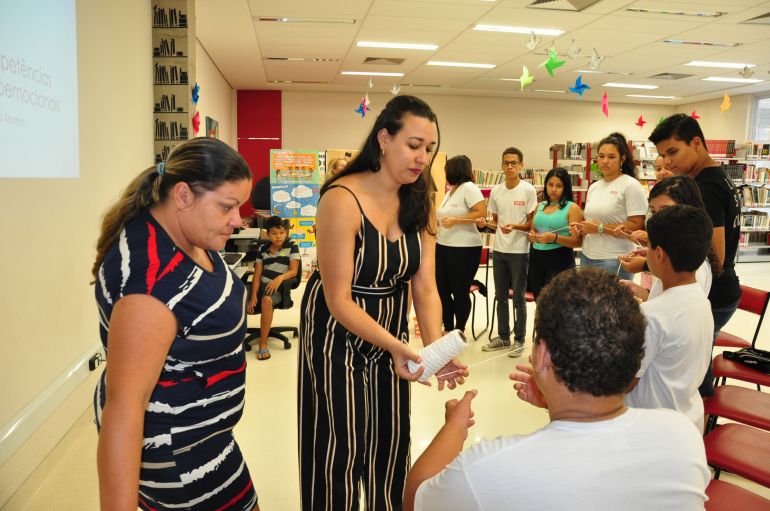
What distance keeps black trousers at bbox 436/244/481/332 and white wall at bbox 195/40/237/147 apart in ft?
13.0

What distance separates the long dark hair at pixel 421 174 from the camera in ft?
5.47

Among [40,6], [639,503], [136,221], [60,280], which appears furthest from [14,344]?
[639,503]

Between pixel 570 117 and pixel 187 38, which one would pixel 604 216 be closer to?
pixel 187 38

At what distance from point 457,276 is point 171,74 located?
3.01 meters

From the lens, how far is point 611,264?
4055mm

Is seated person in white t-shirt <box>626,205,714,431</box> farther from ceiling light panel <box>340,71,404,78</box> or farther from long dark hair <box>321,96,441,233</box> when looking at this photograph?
ceiling light panel <box>340,71,404,78</box>

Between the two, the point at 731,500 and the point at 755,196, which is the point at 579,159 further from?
the point at 731,500

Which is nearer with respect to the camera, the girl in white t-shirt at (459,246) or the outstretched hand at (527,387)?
the outstretched hand at (527,387)

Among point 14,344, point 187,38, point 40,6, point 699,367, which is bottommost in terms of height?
point 14,344

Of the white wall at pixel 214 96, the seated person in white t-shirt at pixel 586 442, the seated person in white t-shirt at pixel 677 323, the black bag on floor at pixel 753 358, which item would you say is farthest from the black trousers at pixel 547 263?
the white wall at pixel 214 96

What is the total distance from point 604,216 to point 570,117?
958 cm

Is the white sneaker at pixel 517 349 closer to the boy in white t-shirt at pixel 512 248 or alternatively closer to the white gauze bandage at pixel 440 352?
the boy in white t-shirt at pixel 512 248

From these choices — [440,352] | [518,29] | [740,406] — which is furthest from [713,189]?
[518,29]

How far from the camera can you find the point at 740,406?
2.34 metres
